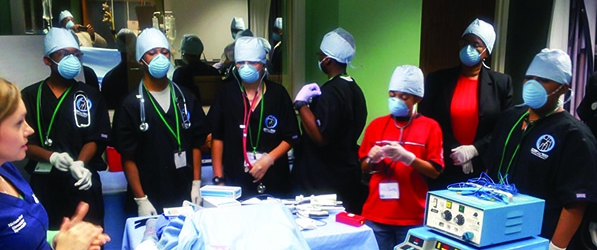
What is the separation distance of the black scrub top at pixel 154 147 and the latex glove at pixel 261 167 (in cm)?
40

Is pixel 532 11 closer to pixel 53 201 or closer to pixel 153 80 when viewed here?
pixel 153 80

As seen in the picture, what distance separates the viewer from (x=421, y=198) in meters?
2.38

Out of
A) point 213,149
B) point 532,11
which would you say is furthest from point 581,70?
point 213,149

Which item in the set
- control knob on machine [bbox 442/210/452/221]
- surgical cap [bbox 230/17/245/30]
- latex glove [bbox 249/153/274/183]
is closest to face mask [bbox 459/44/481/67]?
control knob on machine [bbox 442/210/452/221]

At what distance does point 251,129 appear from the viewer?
8.92 feet

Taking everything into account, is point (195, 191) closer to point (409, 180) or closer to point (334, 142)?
point (334, 142)

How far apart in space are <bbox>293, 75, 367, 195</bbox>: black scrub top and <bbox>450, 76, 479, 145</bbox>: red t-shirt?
536mm

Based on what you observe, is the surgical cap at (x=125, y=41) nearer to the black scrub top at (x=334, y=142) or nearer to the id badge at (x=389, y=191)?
the black scrub top at (x=334, y=142)

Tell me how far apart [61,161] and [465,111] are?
7.27 feet

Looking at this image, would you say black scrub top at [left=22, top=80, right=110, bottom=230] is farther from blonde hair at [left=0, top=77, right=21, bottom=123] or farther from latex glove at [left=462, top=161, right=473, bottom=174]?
latex glove at [left=462, top=161, right=473, bottom=174]

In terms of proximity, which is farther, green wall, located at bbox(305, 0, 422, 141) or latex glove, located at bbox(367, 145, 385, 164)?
green wall, located at bbox(305, 0, 422, 141)

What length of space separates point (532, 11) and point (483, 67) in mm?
1263

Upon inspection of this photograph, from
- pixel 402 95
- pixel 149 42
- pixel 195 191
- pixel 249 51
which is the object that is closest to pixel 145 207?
pixel 195 191

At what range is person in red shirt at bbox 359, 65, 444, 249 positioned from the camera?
233 centimetres
